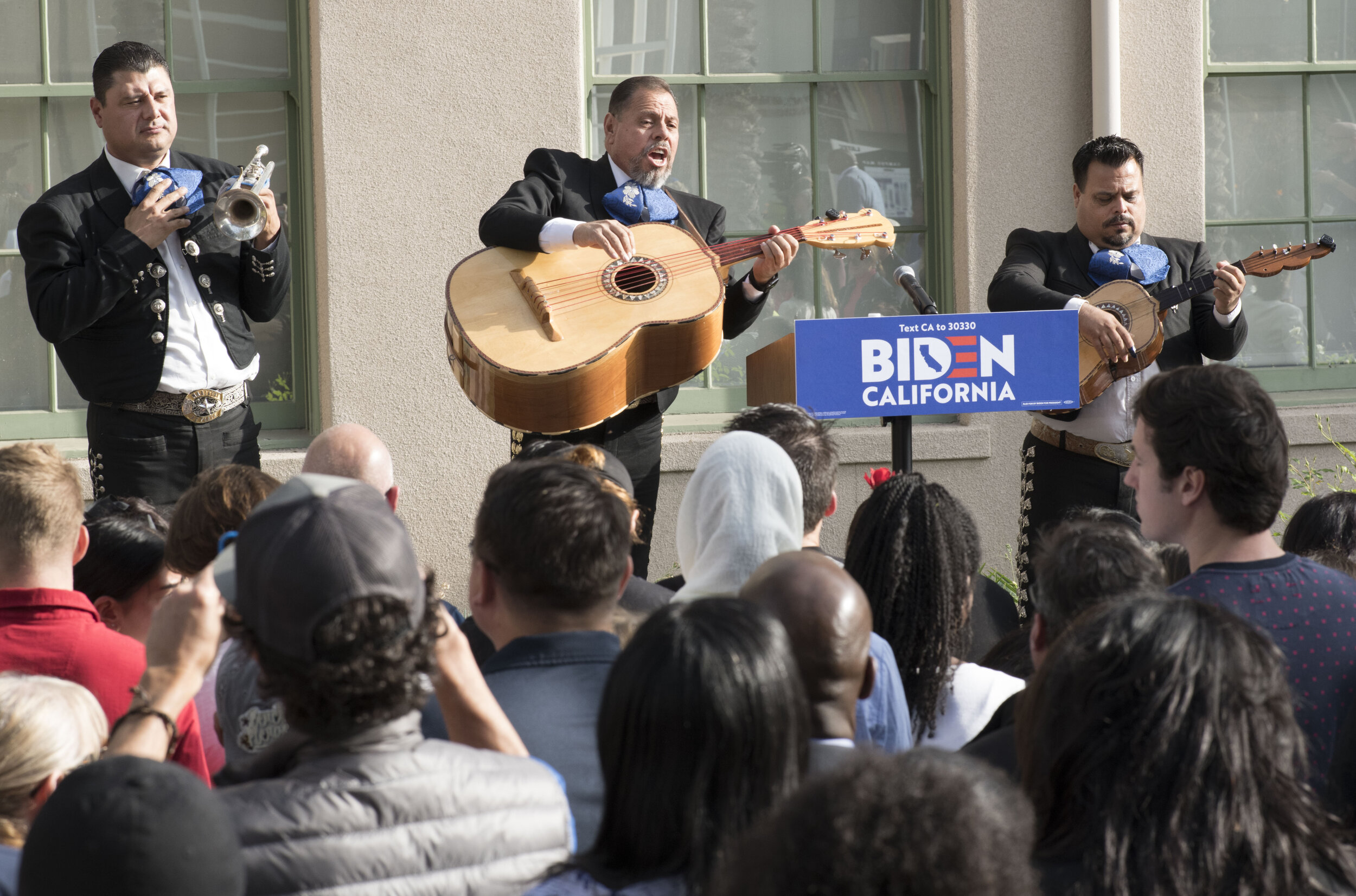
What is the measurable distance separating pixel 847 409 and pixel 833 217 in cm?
122

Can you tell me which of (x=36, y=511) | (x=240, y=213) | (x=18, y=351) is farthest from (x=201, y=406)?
(x=36, y=511)

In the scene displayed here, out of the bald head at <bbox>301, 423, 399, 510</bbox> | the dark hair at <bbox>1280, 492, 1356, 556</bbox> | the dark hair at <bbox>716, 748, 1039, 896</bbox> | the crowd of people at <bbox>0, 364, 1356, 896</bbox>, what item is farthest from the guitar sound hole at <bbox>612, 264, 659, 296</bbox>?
the dark hair at <bbox>716, 748, 1039, 896</bbox>

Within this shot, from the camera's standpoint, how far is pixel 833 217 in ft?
15.6

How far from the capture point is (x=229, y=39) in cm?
552

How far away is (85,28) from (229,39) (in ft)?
1.76

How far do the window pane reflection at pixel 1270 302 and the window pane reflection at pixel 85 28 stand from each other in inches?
184

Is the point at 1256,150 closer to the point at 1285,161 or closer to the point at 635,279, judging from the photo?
the point at 1285,161

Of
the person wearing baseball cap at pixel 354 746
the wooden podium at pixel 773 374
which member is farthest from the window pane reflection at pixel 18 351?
the person wearing baseball cap at pixel 354 746

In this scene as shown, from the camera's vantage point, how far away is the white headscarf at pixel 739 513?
2510mm

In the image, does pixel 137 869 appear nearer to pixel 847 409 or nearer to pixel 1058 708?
pixel 1058 708

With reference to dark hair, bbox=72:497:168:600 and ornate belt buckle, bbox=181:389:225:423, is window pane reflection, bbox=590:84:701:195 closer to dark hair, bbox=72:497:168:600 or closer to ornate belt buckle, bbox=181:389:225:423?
ornate belt buckle, bbox=181:389:225:423

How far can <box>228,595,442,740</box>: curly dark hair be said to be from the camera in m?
1.50

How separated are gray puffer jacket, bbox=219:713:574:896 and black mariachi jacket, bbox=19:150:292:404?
2.88m

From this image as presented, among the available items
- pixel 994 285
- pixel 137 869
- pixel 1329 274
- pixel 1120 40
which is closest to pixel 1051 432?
pixel 994 285
